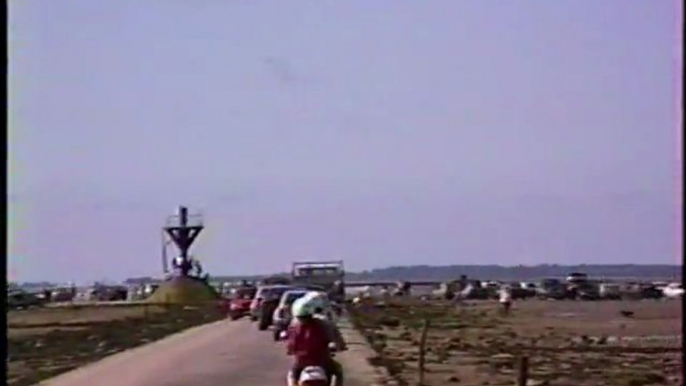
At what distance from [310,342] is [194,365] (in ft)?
57.5

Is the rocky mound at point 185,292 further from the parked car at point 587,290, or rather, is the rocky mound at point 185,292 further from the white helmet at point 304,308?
the white helmet at point 304,308

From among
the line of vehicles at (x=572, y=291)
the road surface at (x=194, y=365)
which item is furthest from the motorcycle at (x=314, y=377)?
the line of vehicles at (x=572, y=291)

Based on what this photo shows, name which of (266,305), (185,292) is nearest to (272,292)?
(266,305)

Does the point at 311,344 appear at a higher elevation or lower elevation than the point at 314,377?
higher

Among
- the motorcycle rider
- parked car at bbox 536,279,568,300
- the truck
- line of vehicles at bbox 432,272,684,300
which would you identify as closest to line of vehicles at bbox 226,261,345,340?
the truck

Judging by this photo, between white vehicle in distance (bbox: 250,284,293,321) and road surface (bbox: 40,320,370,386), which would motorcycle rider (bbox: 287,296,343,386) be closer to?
road surface (bbox: 40,320,370,386)

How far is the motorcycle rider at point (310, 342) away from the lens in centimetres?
1420

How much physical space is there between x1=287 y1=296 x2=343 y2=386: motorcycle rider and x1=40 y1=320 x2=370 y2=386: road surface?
10.3m

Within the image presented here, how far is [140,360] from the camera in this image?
113 ft

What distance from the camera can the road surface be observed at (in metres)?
26.7

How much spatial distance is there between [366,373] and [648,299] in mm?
97011

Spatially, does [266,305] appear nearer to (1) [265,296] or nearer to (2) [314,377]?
(1) [265,296]

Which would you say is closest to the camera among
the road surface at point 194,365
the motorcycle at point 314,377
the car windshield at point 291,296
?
the motorcycle at point 314,377

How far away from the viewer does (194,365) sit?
31.4 meters
